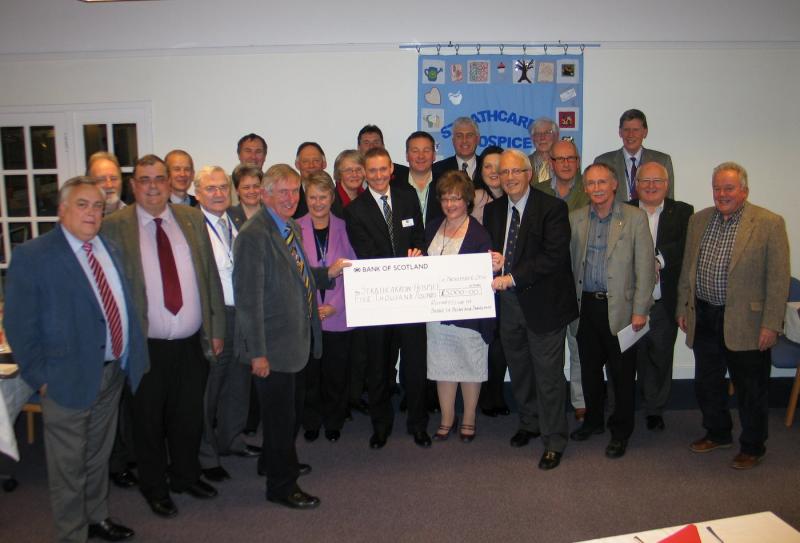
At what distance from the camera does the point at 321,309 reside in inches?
150

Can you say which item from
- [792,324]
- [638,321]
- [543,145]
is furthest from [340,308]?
[792,324]

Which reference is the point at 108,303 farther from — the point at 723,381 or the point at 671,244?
the point at 723,381

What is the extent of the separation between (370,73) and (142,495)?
393cm

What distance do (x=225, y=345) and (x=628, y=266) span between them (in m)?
2.51

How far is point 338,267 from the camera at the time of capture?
12.0 feet

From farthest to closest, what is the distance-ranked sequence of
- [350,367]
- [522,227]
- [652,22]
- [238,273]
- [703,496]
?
[652,22] → [350,367] → [522,227] → [703,496] → [238,273]

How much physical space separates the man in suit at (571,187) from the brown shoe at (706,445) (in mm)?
747

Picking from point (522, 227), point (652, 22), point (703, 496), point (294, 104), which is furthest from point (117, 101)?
point (703, 496)

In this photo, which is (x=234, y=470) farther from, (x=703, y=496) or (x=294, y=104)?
(x=294, y=104)

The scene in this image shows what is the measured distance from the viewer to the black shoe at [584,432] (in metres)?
4.15

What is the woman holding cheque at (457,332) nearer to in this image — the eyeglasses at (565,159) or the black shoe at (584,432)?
the black shoe at (584,432)

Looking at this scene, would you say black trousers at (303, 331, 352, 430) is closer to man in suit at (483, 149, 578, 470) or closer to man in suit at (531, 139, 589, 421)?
man in suit at (483, 149, 578, 470)

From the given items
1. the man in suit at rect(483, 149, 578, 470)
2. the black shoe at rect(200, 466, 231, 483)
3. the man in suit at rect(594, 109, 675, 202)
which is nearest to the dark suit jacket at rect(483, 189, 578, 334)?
the man in suit at rect(483, 149, 578, 470)

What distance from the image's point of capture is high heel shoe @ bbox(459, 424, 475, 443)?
4.13 meters
